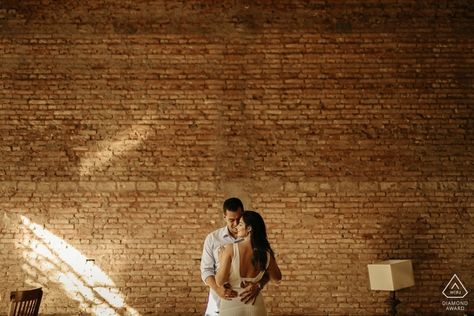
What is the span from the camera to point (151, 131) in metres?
5.90

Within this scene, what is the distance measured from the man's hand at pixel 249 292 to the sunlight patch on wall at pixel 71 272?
10.4ft

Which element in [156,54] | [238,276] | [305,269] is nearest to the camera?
[238,276]

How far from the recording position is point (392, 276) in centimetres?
492

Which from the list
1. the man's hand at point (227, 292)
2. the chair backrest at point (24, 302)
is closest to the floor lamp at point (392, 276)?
the man's hand at point (227, 292)

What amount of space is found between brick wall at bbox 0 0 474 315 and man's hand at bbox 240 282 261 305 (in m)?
2.66

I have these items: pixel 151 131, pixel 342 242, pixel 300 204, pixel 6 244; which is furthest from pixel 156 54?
pixel 342 242

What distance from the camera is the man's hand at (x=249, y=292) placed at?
9.97 ft

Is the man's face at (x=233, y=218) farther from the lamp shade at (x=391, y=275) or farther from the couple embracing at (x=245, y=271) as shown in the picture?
the lamp shade at (x=391, y=275)

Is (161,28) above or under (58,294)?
above

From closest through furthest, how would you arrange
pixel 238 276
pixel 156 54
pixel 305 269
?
pixel 238 276 → pixel 305 269 → pixel 156 54

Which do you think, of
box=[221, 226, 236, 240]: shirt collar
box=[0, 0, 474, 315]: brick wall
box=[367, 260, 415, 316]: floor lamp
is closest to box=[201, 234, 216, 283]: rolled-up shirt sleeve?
box=[221, 226, 236, 240]: shirt collar

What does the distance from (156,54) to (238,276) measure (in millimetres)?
4050

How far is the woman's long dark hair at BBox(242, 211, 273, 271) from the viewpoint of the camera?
3039mm

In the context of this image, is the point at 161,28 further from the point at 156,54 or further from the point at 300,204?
the point at 300,204
